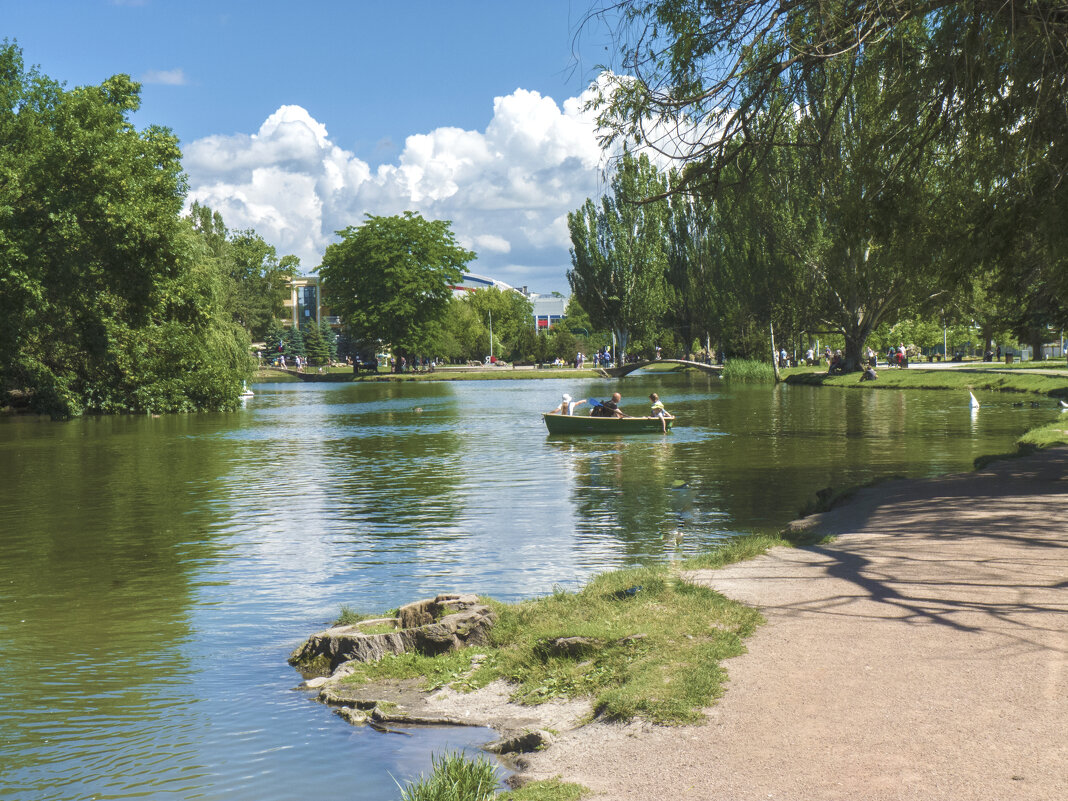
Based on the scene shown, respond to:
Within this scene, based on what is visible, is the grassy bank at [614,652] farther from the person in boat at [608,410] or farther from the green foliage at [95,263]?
the green foliage at [95,263]

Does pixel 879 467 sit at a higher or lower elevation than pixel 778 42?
lower

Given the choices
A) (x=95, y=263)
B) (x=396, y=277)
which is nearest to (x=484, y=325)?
(x=396, y=277)

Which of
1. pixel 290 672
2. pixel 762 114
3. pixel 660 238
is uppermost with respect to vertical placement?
pixel 660 238

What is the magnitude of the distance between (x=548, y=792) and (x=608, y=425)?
27742 mm

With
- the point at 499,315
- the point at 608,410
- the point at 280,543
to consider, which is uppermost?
the point at 499,315

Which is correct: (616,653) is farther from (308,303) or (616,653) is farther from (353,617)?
(308,303)

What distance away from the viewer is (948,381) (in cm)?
5347

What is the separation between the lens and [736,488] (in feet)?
66.0

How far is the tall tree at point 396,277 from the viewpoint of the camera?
98.0 m

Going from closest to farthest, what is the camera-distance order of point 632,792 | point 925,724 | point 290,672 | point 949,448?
point 632,792 < point 925,724 < point 290,672 < point 949,448

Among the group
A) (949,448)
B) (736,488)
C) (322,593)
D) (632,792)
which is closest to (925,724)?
(632,792)

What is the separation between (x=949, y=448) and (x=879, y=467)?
4.22 m

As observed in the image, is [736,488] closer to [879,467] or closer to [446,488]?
[879,467]

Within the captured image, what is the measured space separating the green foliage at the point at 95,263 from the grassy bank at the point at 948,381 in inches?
1369
